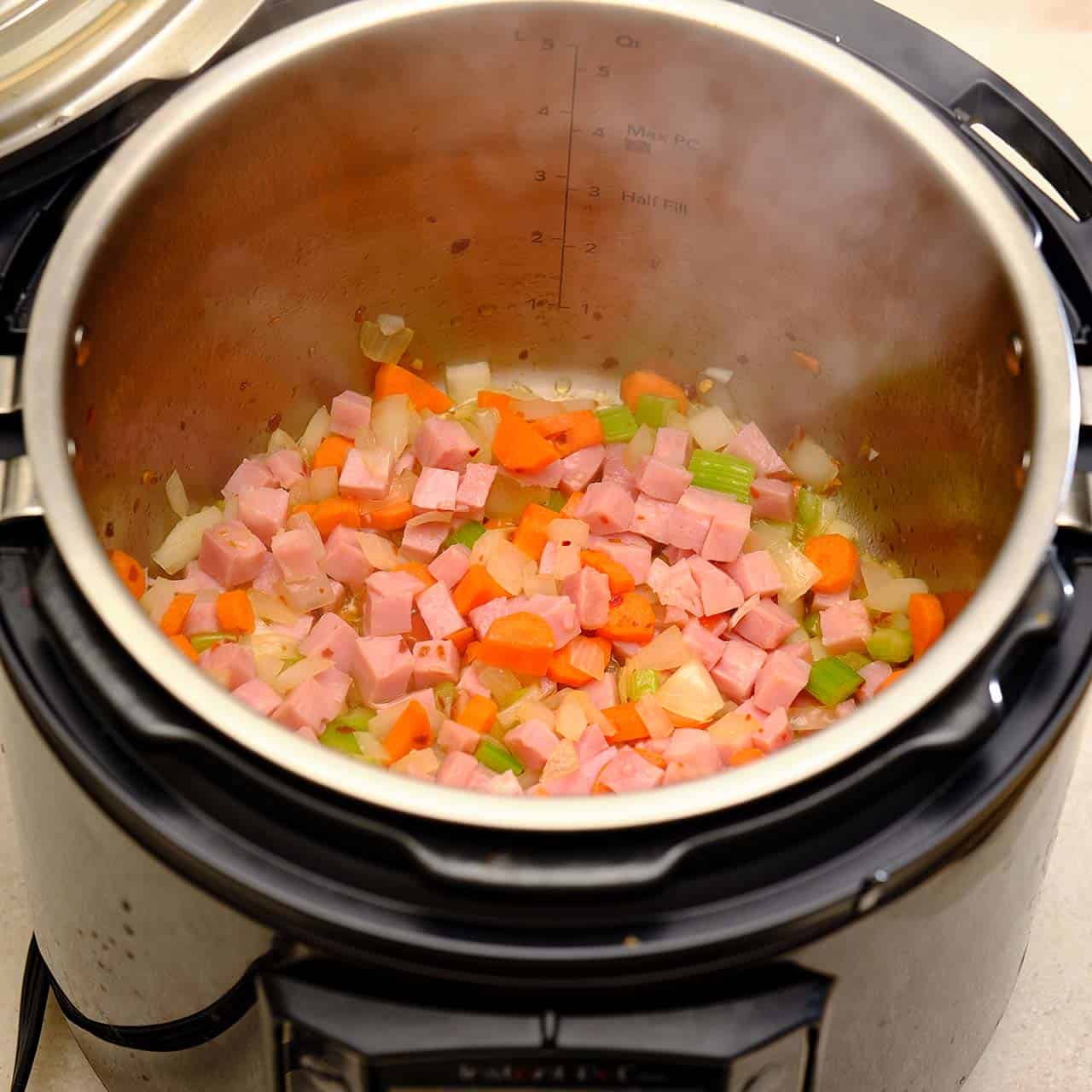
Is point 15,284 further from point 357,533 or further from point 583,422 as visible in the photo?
point 583,422

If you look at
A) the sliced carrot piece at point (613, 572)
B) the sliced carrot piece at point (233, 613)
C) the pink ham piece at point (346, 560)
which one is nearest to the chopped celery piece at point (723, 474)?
the sliced carrot piece at point (613, 572)

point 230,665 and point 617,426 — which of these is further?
point 617,426

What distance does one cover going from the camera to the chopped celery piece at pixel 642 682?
120 cm

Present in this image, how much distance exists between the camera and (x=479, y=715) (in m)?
1.15

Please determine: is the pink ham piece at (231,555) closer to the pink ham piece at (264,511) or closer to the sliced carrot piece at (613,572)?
the pink ham piece at (264,511)

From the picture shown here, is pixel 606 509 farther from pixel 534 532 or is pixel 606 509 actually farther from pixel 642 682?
pixel 642 682

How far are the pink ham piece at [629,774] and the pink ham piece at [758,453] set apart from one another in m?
0.40

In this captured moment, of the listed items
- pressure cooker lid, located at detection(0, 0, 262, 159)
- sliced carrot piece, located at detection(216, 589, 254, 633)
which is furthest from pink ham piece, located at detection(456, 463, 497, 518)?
pressure cooker lid, located at detection(0, 0, 262, 159)

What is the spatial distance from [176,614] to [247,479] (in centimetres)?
18

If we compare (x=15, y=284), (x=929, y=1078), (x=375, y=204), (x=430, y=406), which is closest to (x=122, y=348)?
(x=15, y=284)

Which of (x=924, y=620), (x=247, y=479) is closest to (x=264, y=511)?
(x=247, y=479)

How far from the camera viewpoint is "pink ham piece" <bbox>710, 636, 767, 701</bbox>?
1.20 m

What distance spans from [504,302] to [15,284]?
0.56 meters

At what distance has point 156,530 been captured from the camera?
123 centimetres
